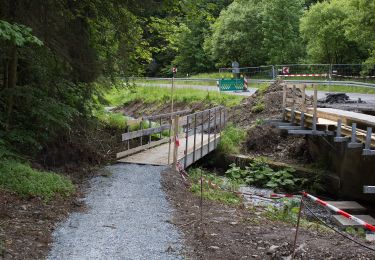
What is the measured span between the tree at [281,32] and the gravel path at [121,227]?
35.9m

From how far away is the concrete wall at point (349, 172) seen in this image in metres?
15.2

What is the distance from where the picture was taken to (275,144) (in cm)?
1928

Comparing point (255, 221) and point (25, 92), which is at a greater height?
point (25, 92)

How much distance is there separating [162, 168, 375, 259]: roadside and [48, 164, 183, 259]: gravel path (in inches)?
11.8

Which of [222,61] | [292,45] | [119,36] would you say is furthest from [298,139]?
[222,61]

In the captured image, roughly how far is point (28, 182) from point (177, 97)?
2249 centimetres

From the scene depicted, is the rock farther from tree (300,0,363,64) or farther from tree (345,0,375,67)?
tree (300,0,363,64)

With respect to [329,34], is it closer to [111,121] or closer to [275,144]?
[275,144]

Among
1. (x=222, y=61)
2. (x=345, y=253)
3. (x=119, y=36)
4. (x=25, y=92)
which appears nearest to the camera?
(x=345, y=253)

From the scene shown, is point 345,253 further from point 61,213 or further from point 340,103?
point 340,103

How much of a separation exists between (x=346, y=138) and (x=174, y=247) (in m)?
8.69

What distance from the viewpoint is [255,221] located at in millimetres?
8969

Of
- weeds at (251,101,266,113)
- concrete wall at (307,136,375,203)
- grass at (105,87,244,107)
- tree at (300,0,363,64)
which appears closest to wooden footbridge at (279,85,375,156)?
concrete wall at (307,136,375,203)

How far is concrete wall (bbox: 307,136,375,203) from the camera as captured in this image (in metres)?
15.2
